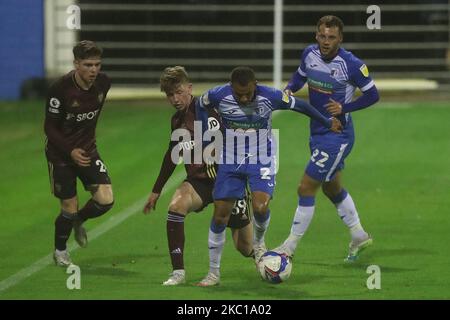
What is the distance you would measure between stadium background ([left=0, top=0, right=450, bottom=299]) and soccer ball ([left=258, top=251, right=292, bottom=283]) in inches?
6.9

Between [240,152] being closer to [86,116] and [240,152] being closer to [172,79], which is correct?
[172,79]

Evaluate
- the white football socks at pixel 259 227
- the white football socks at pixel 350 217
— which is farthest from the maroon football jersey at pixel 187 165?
the white football socks at pixel 350 217

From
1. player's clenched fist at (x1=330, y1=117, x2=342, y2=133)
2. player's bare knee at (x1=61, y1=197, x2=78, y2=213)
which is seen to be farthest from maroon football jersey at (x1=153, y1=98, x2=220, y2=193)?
player's bare knee at (x1=61, y1=197, x2=78, y2=213)

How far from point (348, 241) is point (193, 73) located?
589 inches

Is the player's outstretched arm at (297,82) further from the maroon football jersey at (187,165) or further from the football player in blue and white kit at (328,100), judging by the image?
the maroon football jersey at (187,165)

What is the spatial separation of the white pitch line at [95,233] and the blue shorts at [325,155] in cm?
281

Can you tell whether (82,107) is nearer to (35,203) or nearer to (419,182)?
(35,203)

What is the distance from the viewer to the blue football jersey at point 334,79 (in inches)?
496

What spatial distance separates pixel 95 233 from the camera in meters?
14.7

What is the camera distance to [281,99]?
37.2 ft

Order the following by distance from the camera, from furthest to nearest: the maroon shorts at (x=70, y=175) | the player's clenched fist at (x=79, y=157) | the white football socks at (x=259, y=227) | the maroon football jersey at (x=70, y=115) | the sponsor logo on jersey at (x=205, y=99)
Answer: the maroon shorts at (x=70, y=175)
the maroon football jersey at (x=70, y=115)
the player's clenched fist at (x=79, y=157)
the white football socks at (x=259, y=227)
the sponsor logo on jersey at (x=205, y=99)

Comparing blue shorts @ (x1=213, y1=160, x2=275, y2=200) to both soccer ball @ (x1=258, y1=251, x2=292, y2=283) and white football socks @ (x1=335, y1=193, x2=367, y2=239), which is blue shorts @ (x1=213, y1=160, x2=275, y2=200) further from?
white football socks @ (x1=335, y1=193, x2=367, y2=239)

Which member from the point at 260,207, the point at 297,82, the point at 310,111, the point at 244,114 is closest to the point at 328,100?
the point at 297,82

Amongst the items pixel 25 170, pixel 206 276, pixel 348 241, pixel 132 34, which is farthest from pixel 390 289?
pixel 132 34
